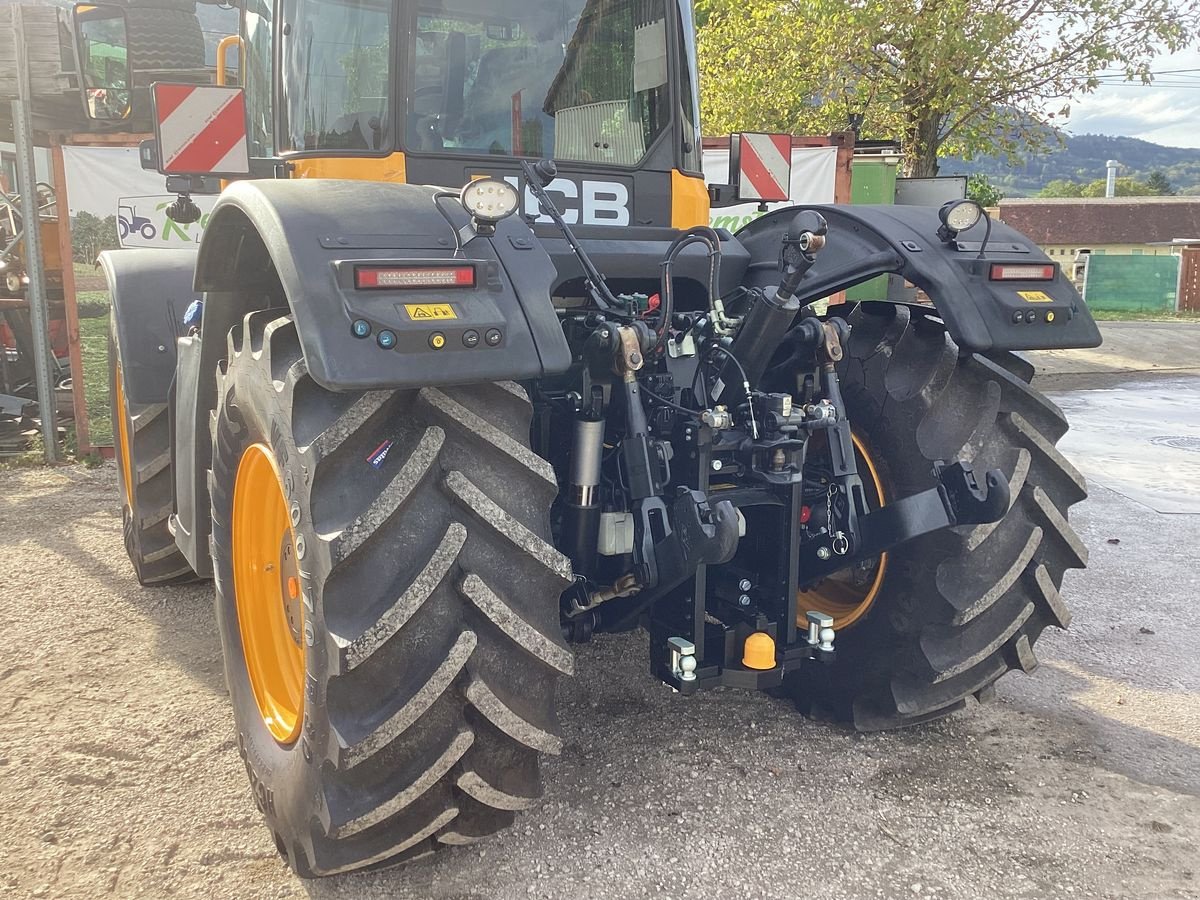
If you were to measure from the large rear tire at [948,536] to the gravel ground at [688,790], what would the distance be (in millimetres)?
287

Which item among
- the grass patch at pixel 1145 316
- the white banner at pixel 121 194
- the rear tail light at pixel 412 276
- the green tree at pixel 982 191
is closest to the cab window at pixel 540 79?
the rear tail light at pixel 412 276

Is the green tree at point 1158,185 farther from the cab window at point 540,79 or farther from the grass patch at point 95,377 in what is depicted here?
the cab window at point 540,79

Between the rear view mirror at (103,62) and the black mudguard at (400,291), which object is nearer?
the black mudguard at (400,291)

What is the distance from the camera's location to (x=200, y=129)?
3232 millimetres

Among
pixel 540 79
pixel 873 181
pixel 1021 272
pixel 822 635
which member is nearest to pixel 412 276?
pixel 540 79

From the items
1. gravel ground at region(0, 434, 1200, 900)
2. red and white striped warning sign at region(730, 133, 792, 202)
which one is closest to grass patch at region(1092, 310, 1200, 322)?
red and white striped warning sign at region(730, 133, 792, 202)

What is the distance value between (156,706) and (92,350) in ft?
16.3

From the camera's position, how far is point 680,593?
2.94 meters

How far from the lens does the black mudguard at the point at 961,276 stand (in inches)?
117

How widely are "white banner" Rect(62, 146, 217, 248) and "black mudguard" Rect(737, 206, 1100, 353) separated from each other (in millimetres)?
5838

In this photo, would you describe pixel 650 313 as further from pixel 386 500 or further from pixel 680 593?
pixel 386 500

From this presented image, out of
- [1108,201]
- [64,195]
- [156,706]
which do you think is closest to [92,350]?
[64,195]

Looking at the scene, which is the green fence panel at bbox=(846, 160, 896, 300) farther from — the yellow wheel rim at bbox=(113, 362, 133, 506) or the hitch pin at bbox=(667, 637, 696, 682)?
the hitch pin at bbox=(667, 637, 696, 682)

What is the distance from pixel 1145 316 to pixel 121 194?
80.9ft
